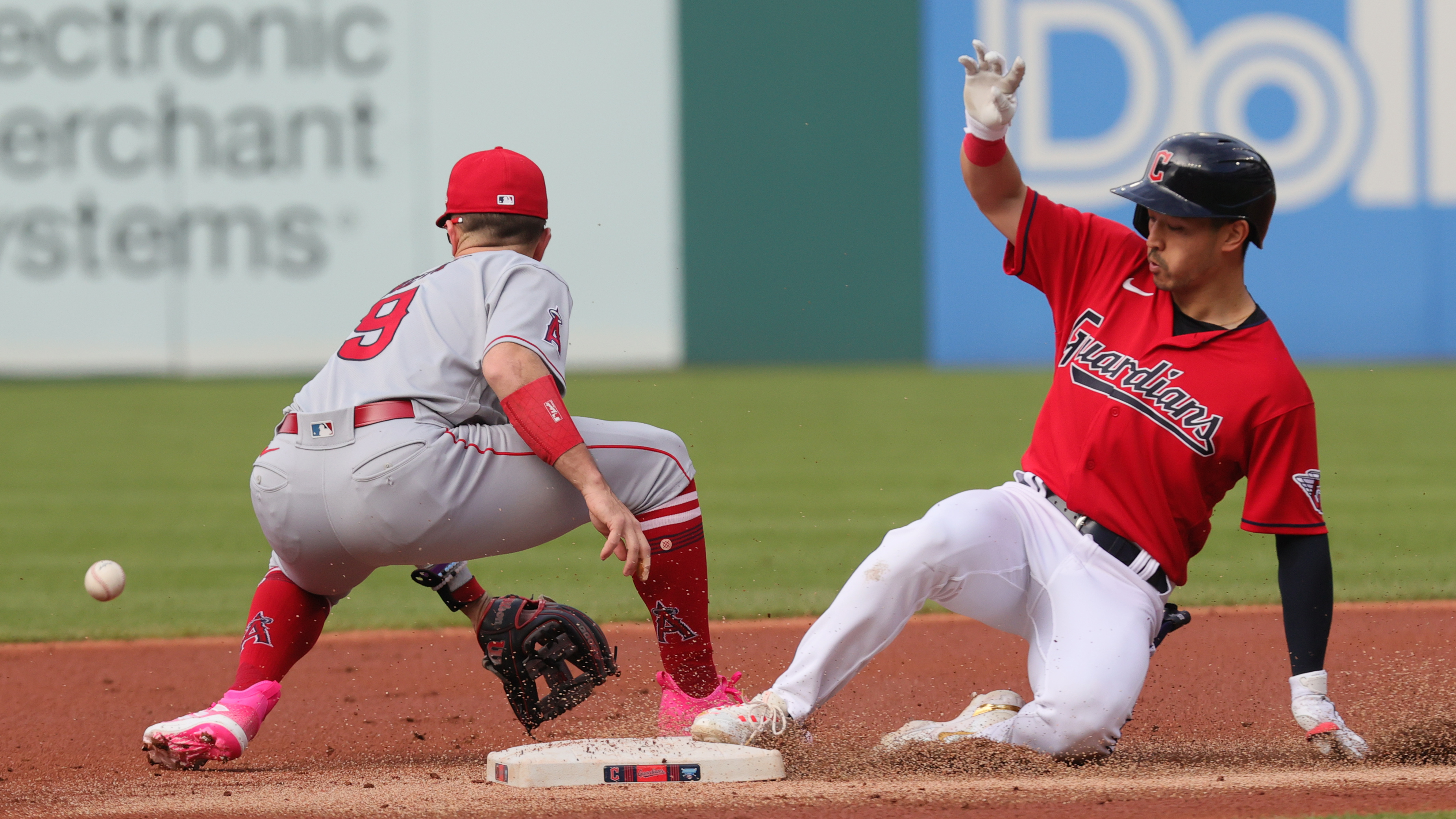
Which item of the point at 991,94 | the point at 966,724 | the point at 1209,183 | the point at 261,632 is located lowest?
the point at 966,724

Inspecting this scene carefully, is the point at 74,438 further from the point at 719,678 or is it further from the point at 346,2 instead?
the point at 719,678

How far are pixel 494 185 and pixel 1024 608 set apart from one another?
146cm

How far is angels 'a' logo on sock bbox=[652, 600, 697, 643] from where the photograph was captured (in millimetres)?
3607

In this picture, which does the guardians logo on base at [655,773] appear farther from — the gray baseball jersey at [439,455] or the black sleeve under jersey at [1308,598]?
the black sleeve under jersey at [1308,598]

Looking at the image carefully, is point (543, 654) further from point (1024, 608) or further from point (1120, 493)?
point (1120, 493)

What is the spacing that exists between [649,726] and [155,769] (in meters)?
1.13

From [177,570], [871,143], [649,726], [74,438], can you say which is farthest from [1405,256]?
[649,726]

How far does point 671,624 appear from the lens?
3.62 m

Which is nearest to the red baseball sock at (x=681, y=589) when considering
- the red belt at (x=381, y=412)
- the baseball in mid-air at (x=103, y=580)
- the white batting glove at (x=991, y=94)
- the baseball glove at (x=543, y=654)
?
the baseball glove at (x=543, y=654)

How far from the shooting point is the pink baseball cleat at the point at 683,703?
3.64 m

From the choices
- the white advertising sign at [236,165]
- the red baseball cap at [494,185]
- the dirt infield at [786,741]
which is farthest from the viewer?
the white advertising sign at [236,165]

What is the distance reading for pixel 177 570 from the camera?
22.3 ft

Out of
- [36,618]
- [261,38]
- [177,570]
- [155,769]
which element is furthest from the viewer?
[261,38]

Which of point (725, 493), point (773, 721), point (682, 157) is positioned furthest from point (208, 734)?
point (682, 157)
